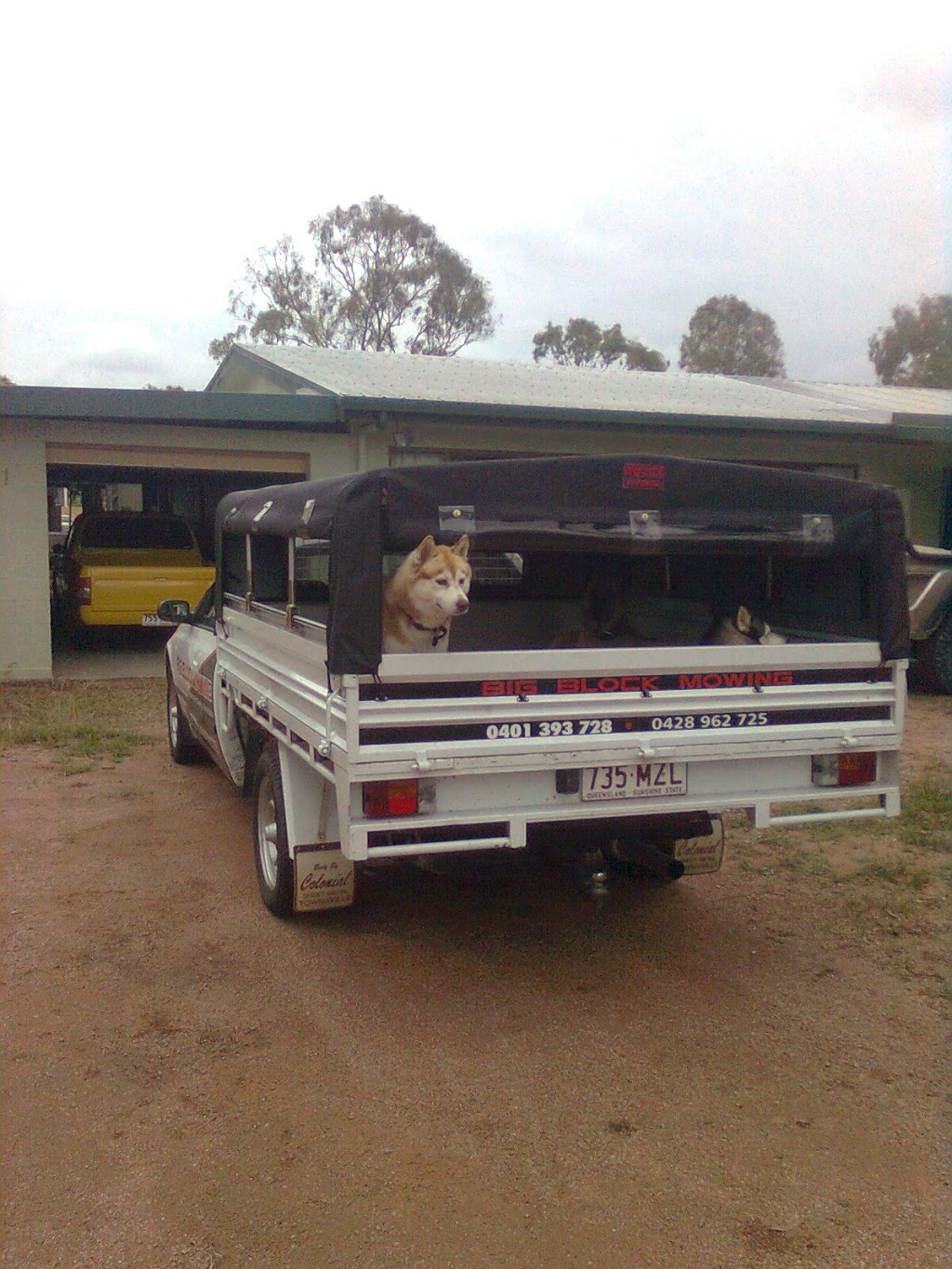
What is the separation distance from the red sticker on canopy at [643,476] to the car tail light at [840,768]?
1.33 m

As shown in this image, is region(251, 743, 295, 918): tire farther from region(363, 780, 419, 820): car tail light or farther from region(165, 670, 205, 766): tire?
region(165, 670, 205, 766): tire

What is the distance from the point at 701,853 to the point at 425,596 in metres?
2.00

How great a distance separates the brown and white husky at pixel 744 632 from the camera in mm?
5086

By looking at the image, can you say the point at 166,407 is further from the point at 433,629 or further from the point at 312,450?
the point at 433,629

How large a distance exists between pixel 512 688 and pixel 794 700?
1.20 m

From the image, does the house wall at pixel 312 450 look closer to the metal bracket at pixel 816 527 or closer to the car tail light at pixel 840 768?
the metal bracket at pixel 816 527

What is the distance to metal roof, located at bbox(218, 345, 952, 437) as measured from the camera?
44.1 feet

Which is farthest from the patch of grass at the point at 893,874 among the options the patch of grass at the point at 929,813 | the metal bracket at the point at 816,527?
the metal bracket at the point at 816,527

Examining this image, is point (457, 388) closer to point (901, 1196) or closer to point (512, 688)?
point (512, 688)

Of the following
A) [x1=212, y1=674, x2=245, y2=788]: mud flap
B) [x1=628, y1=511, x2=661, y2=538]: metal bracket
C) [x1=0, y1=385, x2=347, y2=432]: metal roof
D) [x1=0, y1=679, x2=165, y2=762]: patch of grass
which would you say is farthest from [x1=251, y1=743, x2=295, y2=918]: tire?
[x1=0, y1=385, x2=347, y2=432]: metal roof

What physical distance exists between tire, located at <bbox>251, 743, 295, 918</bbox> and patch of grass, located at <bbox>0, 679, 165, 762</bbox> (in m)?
3.72

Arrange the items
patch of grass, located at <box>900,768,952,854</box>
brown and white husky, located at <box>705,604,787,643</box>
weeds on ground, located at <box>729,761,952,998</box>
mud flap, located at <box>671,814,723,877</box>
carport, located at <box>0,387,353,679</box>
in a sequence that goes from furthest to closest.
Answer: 1. carport, located at <box>0,387,353,679</box>
2. patch of grass, located at <box>900,768,952,854</box>
3. mud flap, located at <box>671,814,723,877</box>
4. brown and white husky, located at <box>705,604,787,643</box>
5. weeds on ground, located at <box>729,761,952,998</box>

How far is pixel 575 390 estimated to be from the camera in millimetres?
15891

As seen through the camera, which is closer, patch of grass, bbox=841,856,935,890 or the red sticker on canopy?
the red sticker on canopy
